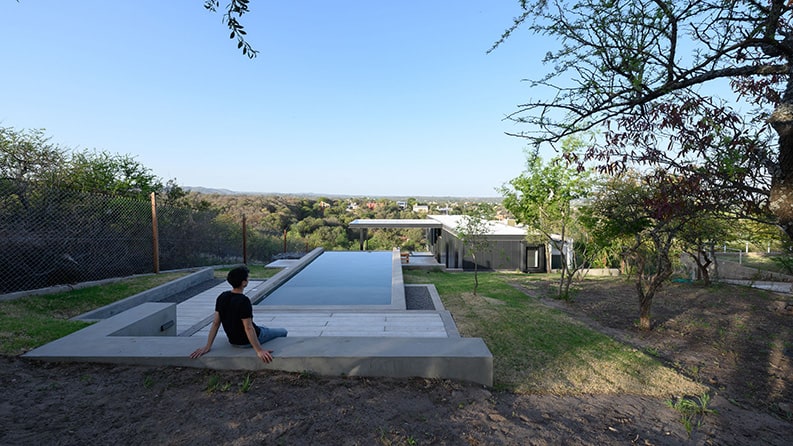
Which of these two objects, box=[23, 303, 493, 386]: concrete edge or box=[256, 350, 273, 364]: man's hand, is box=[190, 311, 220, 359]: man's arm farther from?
box=[256, 350, 273, 364]: man's hand

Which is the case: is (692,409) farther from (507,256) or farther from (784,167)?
(507,256)

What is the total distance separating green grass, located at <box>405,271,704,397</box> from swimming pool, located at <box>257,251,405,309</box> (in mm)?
1713

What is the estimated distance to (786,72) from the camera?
7.36 feet

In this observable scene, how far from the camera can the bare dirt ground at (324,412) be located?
235 centimetres

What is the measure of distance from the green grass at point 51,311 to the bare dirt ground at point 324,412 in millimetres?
614

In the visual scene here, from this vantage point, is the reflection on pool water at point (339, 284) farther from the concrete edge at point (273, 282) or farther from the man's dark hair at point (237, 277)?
the man's dark hair at point (237, 277)

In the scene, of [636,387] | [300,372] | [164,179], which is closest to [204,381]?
[300,372]

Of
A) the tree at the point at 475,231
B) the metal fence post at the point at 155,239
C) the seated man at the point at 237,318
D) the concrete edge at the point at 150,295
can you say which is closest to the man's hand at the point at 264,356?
the seated man at the point at 237,318

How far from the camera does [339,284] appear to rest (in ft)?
32.8

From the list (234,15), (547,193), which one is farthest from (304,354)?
(547,193)

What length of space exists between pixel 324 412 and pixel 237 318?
1151 mm

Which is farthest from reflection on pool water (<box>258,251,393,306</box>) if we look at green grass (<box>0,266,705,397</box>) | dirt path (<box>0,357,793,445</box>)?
dirt path (<box>0,357,793,445</box>)

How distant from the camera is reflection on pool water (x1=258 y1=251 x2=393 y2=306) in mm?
7793

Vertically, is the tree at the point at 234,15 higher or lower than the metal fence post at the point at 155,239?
higher
